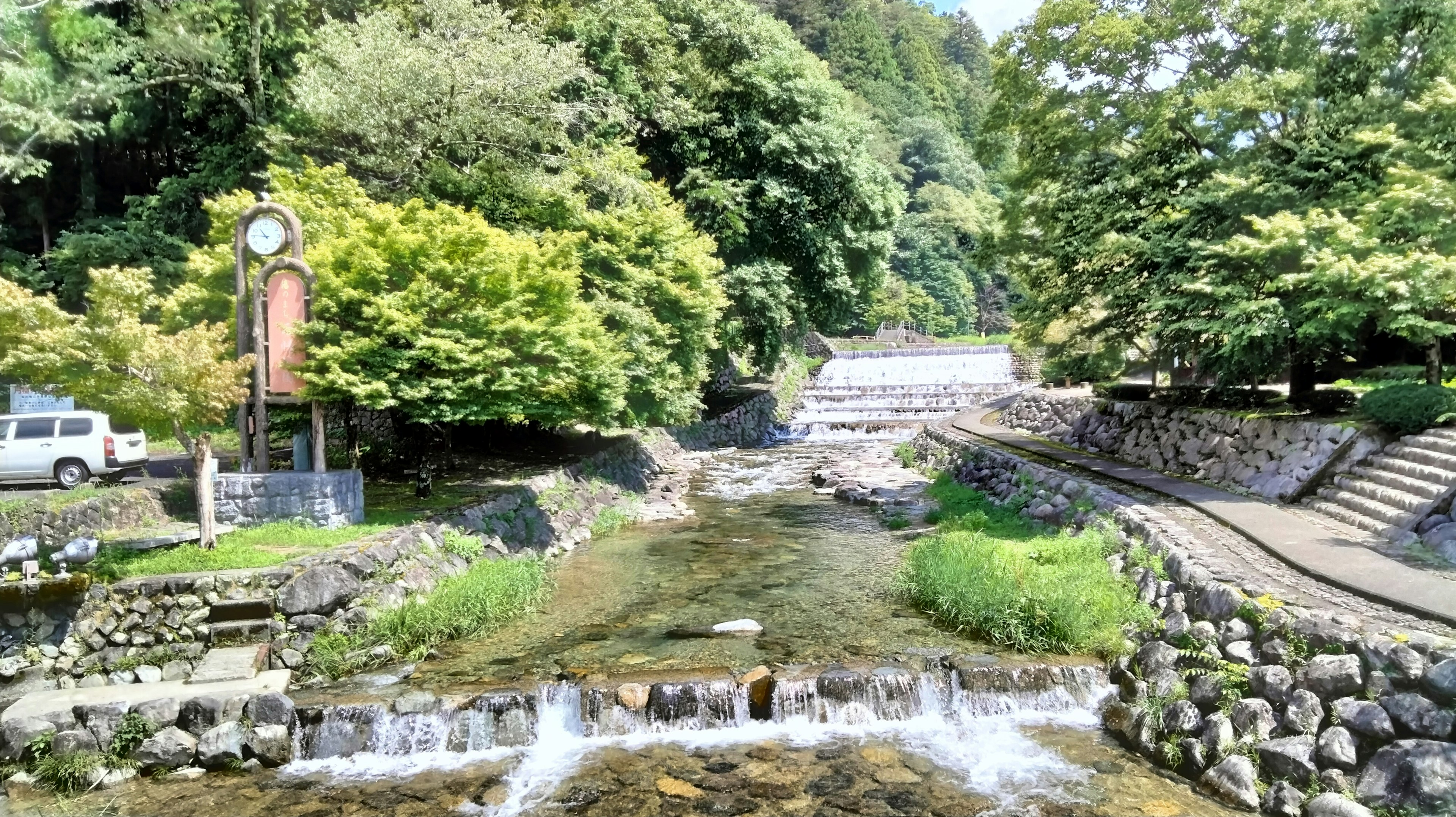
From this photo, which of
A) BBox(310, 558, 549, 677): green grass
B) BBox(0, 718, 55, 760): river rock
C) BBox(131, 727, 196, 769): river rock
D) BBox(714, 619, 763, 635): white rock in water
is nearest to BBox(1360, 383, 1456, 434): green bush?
BBox(714, 619, 763, 635): white rock in water

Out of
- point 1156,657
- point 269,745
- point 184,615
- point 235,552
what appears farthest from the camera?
point 235,552

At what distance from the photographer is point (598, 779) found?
7.39 m

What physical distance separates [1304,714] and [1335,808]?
2.97 feet

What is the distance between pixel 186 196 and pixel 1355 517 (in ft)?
86.2

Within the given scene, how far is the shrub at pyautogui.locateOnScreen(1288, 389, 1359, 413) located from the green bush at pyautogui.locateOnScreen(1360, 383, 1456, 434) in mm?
1674

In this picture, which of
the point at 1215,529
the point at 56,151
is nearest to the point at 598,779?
the point at 1215,529

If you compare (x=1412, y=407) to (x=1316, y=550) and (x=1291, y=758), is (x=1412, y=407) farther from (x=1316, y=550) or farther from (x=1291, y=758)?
(x=1291, y=758)

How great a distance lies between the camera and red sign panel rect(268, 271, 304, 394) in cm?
1207

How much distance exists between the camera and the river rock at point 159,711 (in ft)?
26.1

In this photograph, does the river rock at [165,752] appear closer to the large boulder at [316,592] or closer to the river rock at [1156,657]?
the large boulder at [316,592]

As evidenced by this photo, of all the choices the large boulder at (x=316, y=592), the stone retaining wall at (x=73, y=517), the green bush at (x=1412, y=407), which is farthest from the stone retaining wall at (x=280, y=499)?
the green bush at (x=1412, y=407)

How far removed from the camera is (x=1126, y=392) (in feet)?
68.5

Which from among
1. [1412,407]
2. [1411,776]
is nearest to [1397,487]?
[1412,407]

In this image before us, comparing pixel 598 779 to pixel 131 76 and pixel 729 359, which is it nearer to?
pixel 131 76
